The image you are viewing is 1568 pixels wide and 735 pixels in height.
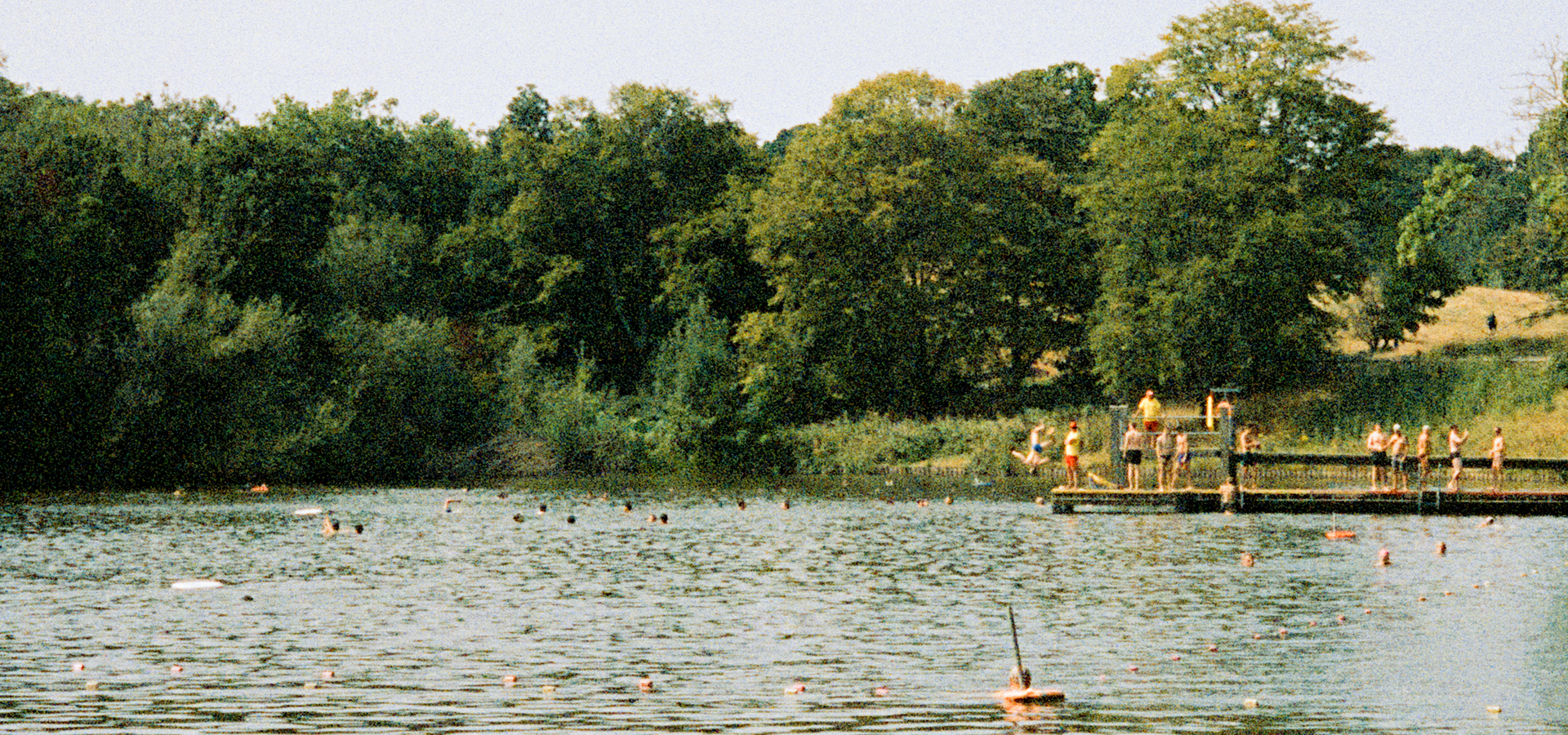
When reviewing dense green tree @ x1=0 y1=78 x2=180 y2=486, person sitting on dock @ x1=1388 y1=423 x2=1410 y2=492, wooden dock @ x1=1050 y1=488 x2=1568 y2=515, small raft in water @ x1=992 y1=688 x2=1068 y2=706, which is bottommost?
small raft in water @ x1=992 y1=688 x2=1068 y2=706

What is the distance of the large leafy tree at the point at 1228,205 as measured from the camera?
8494cm

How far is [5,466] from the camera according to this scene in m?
71.4

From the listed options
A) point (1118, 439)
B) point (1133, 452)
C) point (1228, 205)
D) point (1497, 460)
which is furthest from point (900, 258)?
point (1497, 460)

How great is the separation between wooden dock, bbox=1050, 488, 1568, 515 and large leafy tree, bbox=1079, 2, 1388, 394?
102 feet

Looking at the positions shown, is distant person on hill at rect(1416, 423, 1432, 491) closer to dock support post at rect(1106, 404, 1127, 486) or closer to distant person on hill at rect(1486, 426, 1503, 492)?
distant person on hill at rect(1486, 426, 1503, 492)

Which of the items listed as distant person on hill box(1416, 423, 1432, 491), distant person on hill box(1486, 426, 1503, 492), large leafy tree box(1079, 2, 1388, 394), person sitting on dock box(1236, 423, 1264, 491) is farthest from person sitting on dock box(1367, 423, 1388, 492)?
large leafy tree box(1079, 2, 1388, 394)

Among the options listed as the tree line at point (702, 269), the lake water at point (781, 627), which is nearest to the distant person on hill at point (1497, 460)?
the lake water at point (781, 627)

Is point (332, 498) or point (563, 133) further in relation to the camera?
point (563, 133)

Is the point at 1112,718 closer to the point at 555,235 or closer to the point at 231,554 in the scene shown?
the point at 231,554

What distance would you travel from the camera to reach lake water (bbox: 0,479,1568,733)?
2016 centimetres

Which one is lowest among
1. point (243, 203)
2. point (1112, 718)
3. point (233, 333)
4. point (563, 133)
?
point (1112, 718)

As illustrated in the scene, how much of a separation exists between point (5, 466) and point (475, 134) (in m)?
63.4

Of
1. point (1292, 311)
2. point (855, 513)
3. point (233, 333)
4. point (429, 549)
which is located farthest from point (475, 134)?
point (429, 549)

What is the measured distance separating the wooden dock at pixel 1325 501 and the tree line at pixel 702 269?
25.1 meters
